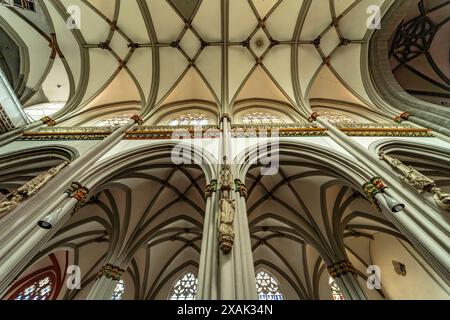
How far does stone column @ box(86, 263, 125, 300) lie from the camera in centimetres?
716

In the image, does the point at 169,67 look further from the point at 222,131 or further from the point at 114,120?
the point at 222,131

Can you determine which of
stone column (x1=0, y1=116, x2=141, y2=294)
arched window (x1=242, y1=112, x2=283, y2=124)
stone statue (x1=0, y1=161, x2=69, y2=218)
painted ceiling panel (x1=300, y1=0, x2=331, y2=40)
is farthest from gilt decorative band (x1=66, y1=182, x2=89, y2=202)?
painted ceiling panel (x1=300, y1=0, x2=331, y2=40)

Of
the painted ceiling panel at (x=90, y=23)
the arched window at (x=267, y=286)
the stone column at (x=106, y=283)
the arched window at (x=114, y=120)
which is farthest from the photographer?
the arched window at (x=267, y=286)

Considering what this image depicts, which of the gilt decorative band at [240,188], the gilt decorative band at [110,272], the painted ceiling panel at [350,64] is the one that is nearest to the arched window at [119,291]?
the gilt decorative band at [110,272]

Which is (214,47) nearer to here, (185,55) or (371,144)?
(185,55)

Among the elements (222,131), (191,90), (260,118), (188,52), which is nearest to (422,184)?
(222,131)

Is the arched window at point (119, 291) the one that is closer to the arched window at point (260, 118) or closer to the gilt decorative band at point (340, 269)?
the gilt decorative band at point (340, 269)

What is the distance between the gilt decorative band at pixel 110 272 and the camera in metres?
7.62

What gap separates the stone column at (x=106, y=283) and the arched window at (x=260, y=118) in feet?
25.4

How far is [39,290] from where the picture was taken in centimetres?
958

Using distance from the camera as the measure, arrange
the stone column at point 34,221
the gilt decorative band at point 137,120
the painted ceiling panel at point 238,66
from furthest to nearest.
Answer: the painted ceiling panel at point 238,66
the gilt decorative band at point 137,120
the stone column at point 34,221

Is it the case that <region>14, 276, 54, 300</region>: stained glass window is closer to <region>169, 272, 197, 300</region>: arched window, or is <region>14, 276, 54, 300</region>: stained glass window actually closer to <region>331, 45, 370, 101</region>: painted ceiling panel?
<region>169, 272, 197, 300</region>: arched window

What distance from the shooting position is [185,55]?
1161cm

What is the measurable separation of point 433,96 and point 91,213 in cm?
1700
